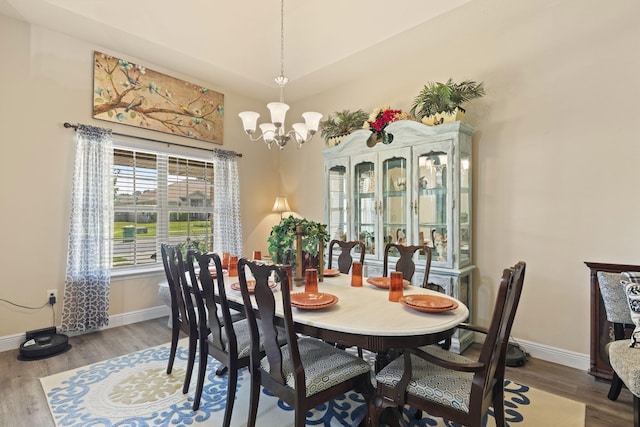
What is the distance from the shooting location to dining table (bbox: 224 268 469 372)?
149 centimetres

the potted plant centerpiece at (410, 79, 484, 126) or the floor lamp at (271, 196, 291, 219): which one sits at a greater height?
the potted plant centerpiece at (410, 79, 484, 126)

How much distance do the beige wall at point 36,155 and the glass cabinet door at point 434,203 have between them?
11.9 feet

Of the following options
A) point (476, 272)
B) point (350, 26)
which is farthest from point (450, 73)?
point (476, 272)

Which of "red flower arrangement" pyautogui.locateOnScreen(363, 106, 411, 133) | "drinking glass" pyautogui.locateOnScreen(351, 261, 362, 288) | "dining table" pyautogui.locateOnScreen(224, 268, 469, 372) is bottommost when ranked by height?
"dining table" pyautogui.locateOnScreen(224, 268, 469, 372)

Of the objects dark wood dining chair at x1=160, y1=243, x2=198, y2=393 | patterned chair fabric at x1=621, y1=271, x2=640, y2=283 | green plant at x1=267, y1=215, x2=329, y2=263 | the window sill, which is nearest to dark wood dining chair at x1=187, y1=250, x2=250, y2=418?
dark wood dining chair at x1=160, y1=243, x2=198, y2=393

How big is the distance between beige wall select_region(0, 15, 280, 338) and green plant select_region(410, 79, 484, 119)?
141 inches

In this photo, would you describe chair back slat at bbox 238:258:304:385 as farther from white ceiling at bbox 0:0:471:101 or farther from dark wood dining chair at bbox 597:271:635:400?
white ceiling at bbox 0:0:471:101

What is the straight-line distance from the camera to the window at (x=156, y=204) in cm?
388

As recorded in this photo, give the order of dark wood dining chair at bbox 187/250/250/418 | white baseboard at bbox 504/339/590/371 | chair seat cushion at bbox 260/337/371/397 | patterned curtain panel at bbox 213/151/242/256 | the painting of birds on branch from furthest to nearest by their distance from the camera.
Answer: patterned curtain panel at bbox 213/151/242/256, the painting of birds on branch, white baseboard at bbox 504/339/590/371, dark wood dining chair at bbox 187/250/250/418, chair seat cushion at bbox 260/337/371/397

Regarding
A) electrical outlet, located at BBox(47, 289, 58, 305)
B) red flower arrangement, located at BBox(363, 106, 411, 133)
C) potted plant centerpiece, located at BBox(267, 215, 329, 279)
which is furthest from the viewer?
red flower arrangement, located at BBox(363, 106, 411, 133)

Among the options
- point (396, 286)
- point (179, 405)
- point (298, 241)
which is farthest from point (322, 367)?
point (179, 405)

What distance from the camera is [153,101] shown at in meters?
3.97

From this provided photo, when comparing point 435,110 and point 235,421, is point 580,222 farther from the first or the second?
point 235,421

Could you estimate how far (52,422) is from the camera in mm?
2004
